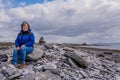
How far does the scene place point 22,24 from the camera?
11883 mm

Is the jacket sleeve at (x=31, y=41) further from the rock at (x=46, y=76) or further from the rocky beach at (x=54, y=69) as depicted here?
the rock at (x=46, y=76)

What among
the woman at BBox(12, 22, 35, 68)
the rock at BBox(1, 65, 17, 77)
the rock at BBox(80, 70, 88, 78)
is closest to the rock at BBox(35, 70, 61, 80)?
the rock at BBox(1, 65, 17, 77)

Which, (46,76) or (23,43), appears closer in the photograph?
(46,76)

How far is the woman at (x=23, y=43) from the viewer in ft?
39.4

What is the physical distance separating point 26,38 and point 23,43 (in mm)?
350

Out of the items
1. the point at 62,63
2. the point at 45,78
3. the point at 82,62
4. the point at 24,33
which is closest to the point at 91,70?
the point at 82,62

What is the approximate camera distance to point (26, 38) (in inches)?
483

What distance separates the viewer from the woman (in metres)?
12.0

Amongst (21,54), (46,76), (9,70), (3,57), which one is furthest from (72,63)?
(3,57)

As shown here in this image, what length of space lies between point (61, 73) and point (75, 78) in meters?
0.74

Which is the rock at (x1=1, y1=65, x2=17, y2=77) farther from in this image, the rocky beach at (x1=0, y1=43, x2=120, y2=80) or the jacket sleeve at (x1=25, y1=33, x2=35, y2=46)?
the jacket sleeve at (x1=25, y1=33, x2=35, y2=46)

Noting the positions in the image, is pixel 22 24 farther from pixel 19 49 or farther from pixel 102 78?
pixel 102 78

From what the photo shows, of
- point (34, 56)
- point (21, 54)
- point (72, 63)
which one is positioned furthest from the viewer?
point (34, 56)

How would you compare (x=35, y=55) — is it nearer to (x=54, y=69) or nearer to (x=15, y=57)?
(x=15, y=57)
